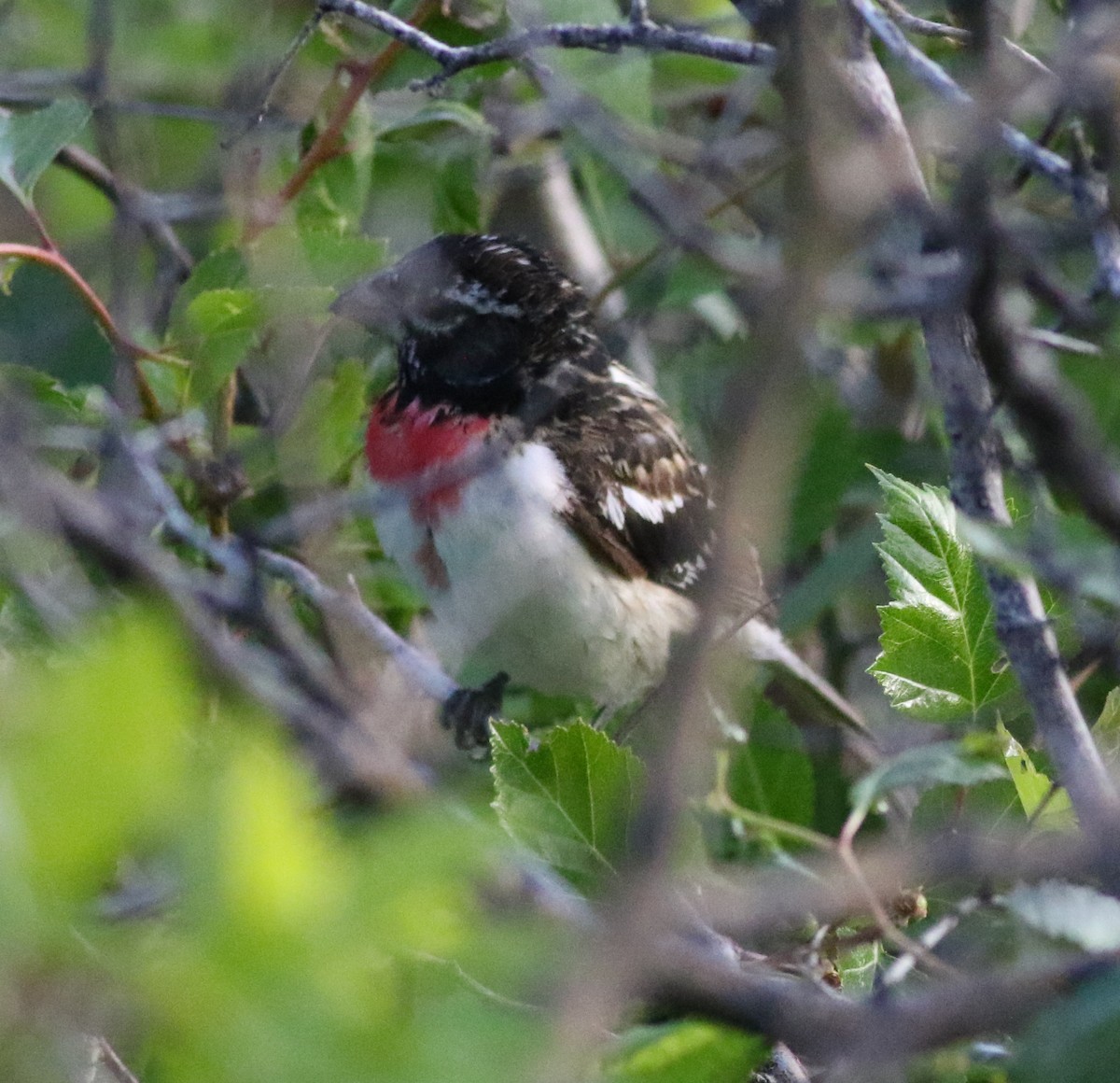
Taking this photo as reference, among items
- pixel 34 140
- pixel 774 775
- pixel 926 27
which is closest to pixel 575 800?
pixel 774 775

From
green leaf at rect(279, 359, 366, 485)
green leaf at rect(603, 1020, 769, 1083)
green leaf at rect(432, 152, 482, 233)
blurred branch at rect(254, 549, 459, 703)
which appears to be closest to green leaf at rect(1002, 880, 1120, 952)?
green leaf at rect(603, 1020, 769, 1083)

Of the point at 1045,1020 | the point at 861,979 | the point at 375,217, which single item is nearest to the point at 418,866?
the point at 1045,1020

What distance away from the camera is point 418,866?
3.20ft

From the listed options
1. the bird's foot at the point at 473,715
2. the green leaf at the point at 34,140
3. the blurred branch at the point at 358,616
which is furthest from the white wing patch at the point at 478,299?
the green leaf at the point at 34,140

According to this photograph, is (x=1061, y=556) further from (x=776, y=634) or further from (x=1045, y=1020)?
(x=776, y=634)

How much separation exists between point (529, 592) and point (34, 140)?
4.60 feet

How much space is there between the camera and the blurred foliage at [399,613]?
977mm

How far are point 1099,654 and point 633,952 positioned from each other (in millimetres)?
1618

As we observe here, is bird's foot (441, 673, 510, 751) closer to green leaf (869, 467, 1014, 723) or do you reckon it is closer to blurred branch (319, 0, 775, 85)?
blurred branch (319, 0, 775, 85)

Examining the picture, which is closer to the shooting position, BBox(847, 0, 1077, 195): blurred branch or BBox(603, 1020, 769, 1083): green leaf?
BBox(603, 1020, 769, 1083): green leaf

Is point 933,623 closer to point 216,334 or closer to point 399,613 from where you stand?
point 216,334

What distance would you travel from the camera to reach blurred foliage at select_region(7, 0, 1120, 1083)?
98 cm

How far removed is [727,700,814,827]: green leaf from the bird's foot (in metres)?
1.02

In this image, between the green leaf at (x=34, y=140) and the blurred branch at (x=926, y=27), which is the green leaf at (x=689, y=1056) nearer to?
the blurred branch at (x=926, y=27)
